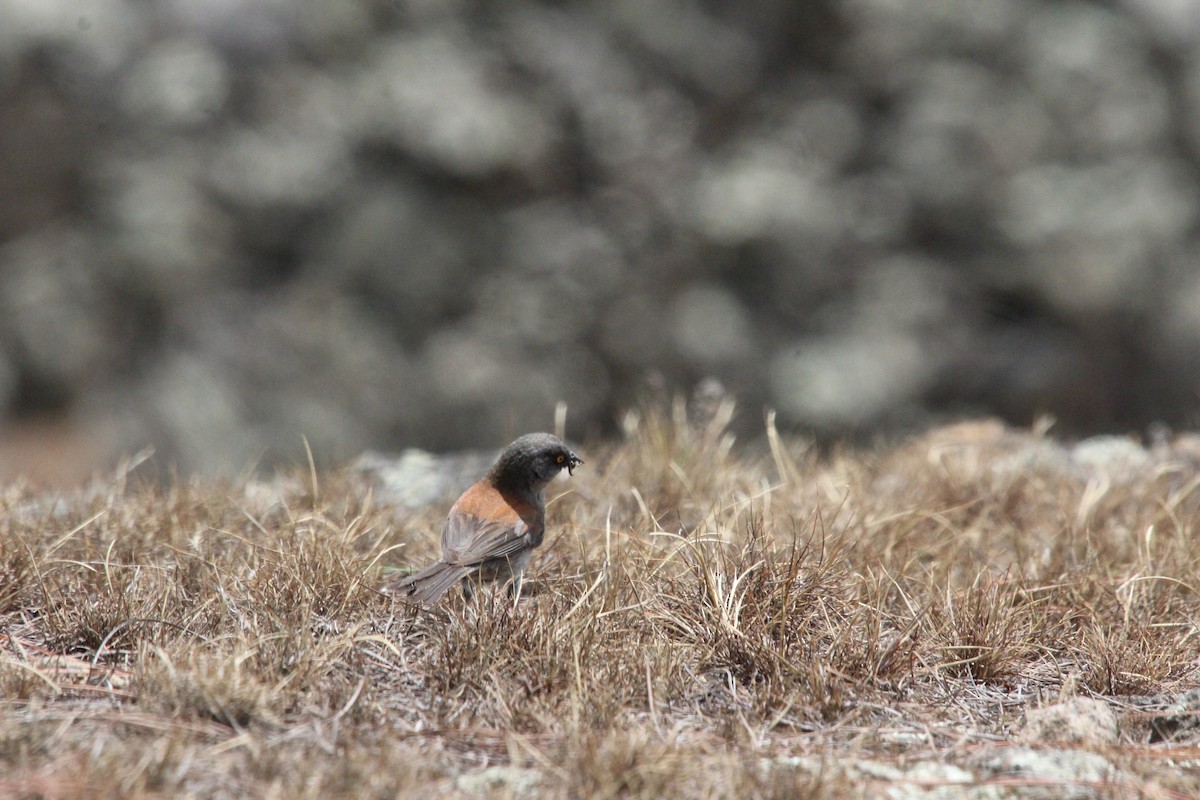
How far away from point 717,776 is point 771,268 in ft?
26.1

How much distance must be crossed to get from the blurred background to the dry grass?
220 inches

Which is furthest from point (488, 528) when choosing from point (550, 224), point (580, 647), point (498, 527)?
point (550, 224)

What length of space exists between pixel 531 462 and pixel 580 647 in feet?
2.06

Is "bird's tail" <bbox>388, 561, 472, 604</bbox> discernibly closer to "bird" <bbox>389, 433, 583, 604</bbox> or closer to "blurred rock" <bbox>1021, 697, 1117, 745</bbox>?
"bird" <bbox>389, 433, 583, 604</bbox>

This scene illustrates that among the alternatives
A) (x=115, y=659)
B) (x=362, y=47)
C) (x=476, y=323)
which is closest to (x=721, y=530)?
(x=115, y=659)

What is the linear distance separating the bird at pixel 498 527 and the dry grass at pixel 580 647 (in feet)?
0.28

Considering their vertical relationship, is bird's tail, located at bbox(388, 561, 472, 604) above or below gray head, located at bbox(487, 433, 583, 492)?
below

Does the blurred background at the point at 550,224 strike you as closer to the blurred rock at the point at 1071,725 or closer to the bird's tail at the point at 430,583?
the bird's tail at the point at 430,583

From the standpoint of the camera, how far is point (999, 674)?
2572 mm

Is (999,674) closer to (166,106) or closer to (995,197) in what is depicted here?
(995,197)

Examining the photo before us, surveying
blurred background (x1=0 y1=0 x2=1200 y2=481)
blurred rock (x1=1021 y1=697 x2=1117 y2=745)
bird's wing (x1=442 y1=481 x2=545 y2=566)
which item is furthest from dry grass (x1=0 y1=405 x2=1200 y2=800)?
blurred background (x1=0 y1=0 x2=1200 y2=481)

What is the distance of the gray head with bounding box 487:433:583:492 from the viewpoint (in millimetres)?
2844

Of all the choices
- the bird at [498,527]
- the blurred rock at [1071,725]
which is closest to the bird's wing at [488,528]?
the bird at [498,527]

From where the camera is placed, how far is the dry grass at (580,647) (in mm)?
1973
